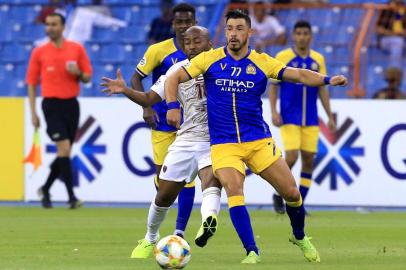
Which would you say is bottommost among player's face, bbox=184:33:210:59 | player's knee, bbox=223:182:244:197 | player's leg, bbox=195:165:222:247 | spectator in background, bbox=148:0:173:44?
player's leg, bbox=195:165:222:247

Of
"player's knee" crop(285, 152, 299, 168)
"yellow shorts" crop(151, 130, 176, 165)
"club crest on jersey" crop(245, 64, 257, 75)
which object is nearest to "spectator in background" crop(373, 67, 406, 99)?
"player's knee" crop(285, 152, 299, 168)

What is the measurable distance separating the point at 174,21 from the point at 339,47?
32.7 feet

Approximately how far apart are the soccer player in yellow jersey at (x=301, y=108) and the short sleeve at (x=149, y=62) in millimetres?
4177

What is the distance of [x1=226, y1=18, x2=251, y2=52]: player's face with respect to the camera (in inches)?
387

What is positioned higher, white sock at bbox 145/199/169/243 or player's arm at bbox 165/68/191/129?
player's arm at bbox 165/68/191/129

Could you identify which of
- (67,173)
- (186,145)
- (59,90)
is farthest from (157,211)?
(59,90)

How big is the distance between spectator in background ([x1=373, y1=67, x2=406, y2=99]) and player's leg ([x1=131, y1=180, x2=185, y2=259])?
912 cm

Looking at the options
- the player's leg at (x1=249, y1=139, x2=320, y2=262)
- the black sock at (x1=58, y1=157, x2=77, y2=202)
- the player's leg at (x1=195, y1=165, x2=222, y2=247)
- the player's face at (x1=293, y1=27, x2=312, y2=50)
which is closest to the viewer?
the player's leg at (x1=195, y1=165, x2=222, y2=247)

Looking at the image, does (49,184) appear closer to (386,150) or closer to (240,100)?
(386,150)

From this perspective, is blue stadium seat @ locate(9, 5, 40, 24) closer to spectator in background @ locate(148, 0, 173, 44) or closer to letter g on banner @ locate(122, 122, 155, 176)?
spectator in background @ locate(148, 0, 173, 44)

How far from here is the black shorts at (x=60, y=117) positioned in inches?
659

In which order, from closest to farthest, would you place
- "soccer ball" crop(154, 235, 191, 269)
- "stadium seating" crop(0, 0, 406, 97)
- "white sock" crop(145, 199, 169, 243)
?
"soccer ball" crop(154, 235, 191, 269)
"white sock" crop(145, 199, 169, 243)
"stadium seating" crop(0, 0, 406, 97)

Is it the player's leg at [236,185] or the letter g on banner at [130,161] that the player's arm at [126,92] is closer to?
the player's leg at [236,185]

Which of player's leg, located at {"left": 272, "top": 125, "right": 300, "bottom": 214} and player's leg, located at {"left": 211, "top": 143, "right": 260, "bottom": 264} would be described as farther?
player's leg, located at {"left": 272, "top": 125, "right": 300, "bottom": 214}
